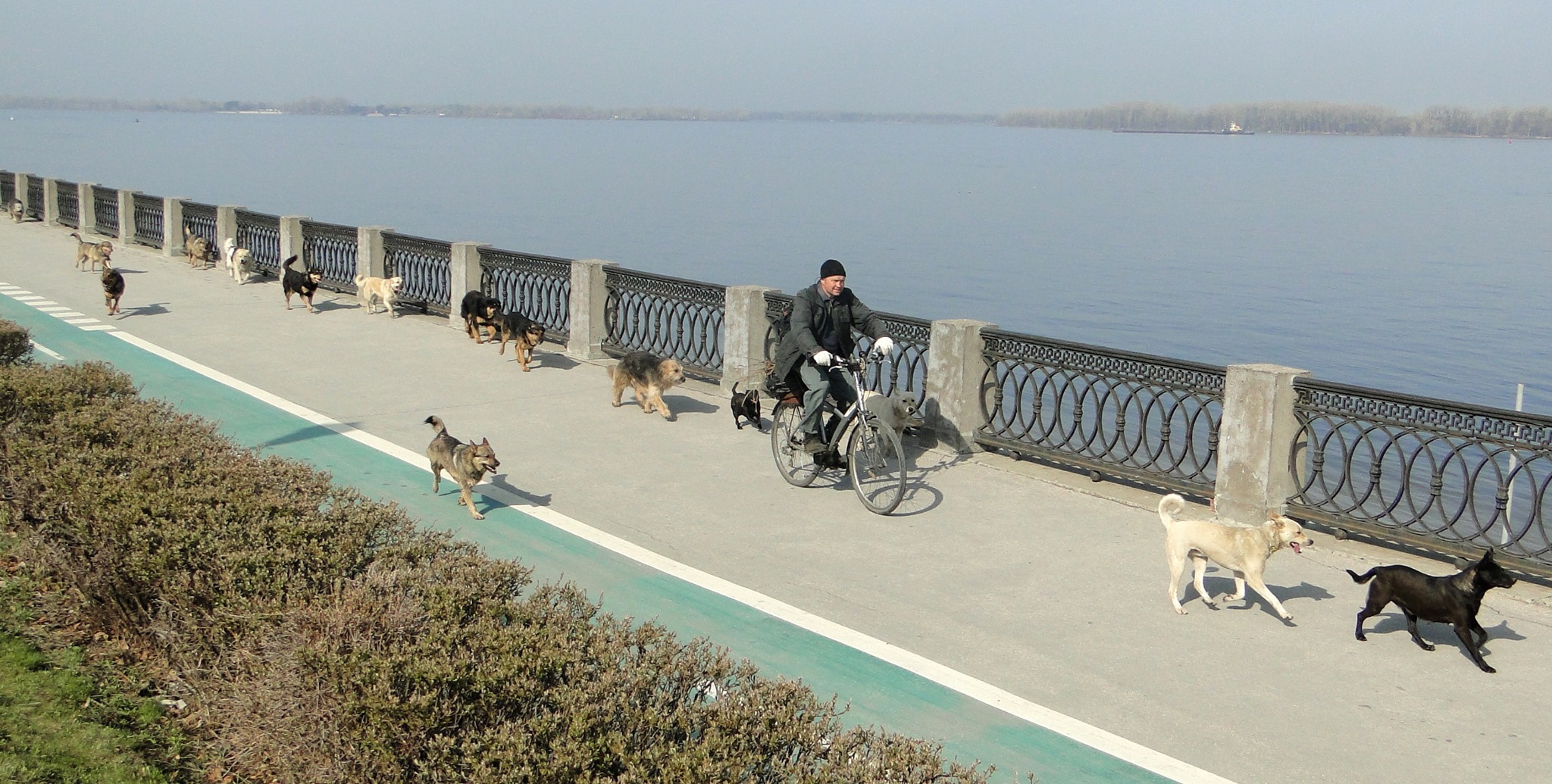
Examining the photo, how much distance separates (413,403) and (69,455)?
640cm

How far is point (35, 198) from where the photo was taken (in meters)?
34.8

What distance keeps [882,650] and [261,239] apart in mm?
20704

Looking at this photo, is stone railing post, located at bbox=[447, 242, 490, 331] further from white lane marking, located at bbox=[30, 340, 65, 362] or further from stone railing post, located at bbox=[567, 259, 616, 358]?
white lane marking, located at bbox=[30, 340, 65, 362]

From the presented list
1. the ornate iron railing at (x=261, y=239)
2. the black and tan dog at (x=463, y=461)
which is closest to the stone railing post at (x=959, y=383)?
the black and tan dog at (x=463, y=461)

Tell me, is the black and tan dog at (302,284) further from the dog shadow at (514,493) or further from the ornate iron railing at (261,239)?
the dog shadow at (514,493)

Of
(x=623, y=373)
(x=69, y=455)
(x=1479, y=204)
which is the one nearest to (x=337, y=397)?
(x=623, y=373)

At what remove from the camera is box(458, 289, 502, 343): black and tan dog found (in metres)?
17.3

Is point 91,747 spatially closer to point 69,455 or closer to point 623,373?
point 69,455

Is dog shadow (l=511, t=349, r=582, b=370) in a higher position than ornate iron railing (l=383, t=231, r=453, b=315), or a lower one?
lower

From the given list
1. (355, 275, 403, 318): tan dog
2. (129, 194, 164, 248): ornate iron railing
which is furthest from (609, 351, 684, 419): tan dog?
(129, 194, 164, 248): ornate iron railing

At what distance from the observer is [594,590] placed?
8.41 metres

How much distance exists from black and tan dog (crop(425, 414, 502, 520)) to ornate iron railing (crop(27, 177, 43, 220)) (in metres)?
29.8

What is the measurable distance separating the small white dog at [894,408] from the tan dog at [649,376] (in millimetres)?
2527

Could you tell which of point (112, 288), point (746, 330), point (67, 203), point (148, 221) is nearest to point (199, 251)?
point (148, 221)
